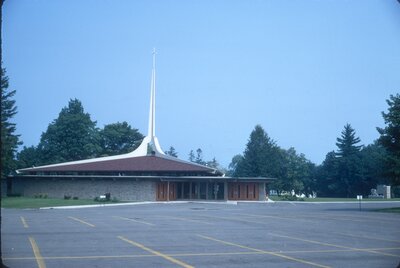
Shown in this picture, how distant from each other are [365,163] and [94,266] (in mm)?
77340

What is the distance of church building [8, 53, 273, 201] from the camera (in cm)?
4884

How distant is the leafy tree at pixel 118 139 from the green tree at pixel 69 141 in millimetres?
2809

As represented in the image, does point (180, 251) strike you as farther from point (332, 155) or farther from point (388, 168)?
point (332, 155)

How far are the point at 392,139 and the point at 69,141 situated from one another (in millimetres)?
60139

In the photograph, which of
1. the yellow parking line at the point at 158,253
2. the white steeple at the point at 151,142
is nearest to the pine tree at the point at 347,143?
the white steeple at the point at 151,142

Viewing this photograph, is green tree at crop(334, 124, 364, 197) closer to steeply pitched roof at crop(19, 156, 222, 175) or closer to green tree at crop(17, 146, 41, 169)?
steeply pitched roof at crop(19, 156, 222, 175)

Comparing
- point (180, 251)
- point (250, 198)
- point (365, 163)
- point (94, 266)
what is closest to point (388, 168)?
point (250, 198)

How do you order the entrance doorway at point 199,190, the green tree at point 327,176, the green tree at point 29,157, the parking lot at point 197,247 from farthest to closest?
the green tree at point 327,176 → the green tree at point 29,157 → the entrance doorway at point 199,190 → the parking lot at point 197,247

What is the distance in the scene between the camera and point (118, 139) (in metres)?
88.2

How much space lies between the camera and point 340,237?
15.2 meters

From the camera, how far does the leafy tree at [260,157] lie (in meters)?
79.6

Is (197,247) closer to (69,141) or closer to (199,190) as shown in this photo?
(199,190)

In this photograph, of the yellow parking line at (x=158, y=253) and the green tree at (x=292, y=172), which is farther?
the green tree at (x=292, y=172)

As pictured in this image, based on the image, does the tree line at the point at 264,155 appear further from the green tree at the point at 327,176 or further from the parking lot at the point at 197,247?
the parking lot at the point at 197,247
